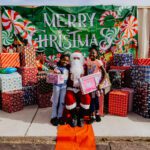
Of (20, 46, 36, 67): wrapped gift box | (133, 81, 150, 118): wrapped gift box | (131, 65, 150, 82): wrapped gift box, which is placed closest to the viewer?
(133, 81, 150, 118): wrapped gift box

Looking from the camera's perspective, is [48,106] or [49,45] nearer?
[48,106]

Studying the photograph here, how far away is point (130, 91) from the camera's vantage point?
551 cm

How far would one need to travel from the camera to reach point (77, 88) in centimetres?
483

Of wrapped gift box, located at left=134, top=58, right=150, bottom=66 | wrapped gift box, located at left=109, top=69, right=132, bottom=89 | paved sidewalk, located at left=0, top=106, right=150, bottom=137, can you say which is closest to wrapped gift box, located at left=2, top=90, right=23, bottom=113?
paved sidewalk, located at left=0, top=106, right=150, bottom=137

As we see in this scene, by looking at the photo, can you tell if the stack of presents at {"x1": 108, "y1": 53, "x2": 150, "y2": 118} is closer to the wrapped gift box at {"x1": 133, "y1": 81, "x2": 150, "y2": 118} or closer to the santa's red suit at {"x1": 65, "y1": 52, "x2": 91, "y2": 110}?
the wrapped gift box at {"x1": 133, "y1": 81, "x2": 150, "y2": 118}

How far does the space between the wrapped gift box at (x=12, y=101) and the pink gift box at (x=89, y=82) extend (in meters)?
1.83

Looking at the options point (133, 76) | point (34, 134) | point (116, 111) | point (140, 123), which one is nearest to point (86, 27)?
point (133, 76)

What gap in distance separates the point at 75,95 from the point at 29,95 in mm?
1793

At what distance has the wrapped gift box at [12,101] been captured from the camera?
5.64 m

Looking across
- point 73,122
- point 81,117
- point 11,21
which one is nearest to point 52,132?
point 73,122

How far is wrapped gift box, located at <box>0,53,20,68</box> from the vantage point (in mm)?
6359

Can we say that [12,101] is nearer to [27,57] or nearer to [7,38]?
[27,57]

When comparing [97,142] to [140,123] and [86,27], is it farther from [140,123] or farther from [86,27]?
[86,27]

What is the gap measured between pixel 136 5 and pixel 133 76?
9.13 ft
